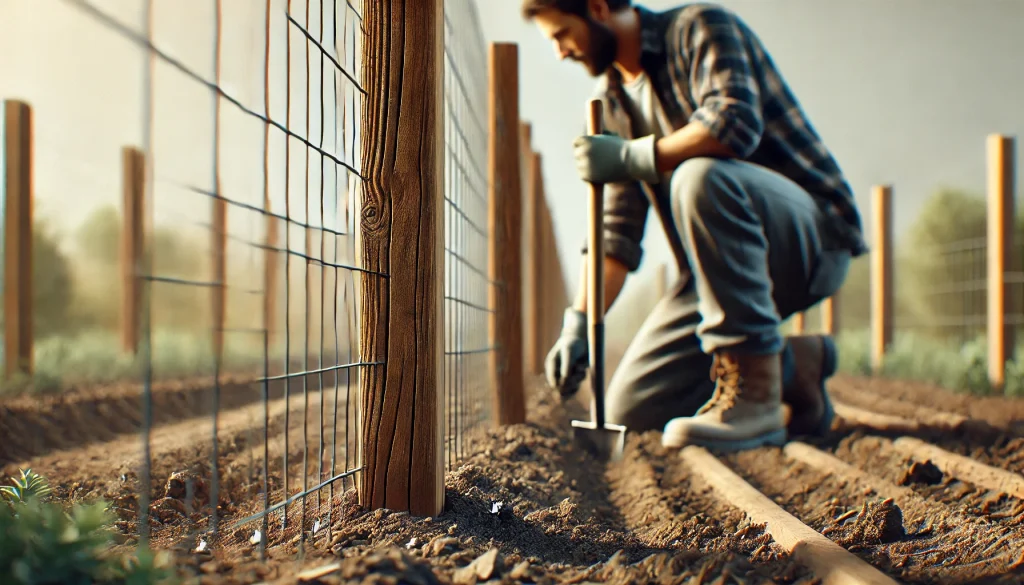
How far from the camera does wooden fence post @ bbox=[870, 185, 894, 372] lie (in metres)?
5.34

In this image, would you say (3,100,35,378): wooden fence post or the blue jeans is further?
(3,100,35,378): wooden fence post

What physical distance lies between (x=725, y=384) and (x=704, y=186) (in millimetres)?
605

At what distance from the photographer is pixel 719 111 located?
2186 mm

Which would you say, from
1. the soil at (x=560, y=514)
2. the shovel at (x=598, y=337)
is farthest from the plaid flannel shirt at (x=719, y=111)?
the soil at (x=560, y=514)

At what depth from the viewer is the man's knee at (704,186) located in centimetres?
224

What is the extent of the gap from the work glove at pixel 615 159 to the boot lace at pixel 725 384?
603 mm

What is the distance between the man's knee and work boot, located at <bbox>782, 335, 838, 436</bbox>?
0.65 metres

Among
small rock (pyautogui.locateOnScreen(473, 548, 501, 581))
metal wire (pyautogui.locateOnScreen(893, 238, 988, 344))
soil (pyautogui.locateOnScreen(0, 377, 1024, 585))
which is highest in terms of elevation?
metal wire (pyautogui.locateOnScreen(893, 238, 988, 344))

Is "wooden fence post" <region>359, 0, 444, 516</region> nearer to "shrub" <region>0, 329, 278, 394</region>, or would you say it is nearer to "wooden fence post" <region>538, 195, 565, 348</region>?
"shrub" <region>0, 329, 278, 394</region>

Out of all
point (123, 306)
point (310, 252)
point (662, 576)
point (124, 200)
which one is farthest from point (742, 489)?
point (123, 306)

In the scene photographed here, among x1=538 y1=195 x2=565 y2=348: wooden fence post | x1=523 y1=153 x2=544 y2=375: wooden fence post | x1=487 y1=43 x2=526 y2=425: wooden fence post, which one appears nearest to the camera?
x1=487 y1=43 x2=526 y2=425: wooden fence post

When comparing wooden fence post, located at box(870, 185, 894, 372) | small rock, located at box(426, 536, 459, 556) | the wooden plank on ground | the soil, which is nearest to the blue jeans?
the soil

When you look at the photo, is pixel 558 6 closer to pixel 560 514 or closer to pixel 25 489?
pixel 560 514

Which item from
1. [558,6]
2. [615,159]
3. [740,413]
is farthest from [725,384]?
[558,6]
